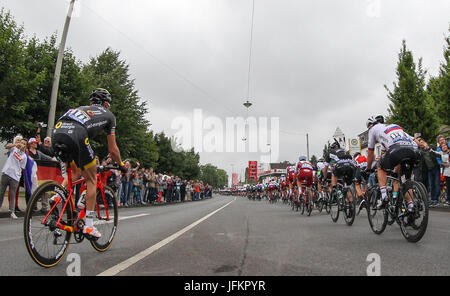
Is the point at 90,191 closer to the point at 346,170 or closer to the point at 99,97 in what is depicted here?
the point at 99,97

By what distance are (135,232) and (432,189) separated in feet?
33.5

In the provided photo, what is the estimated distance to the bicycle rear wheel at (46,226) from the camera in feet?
10.5

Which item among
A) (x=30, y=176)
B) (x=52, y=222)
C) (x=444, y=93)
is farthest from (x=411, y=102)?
(x=52, y=222)

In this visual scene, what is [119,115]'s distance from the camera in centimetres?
3034

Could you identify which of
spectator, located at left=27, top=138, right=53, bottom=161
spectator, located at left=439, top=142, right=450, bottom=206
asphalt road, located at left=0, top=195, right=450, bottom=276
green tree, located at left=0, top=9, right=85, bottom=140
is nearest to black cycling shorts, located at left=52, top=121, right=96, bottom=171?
asphalt road, located at left=0, top=195, right=450, bottom=276

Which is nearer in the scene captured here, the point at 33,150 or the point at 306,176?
the point at 33,150

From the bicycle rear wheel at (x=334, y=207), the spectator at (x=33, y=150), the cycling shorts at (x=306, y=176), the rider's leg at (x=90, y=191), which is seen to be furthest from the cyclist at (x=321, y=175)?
the spectator at (x=33, y=150)

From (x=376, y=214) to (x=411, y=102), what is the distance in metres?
22.7

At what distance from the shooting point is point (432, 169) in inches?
448

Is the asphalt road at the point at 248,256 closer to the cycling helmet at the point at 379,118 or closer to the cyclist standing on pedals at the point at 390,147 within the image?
the cyclist standing on pedals at the point at 390,147

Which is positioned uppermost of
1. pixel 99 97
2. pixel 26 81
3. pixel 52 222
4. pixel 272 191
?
pixel 26 81

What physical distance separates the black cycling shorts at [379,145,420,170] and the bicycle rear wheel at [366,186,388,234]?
0.80m
